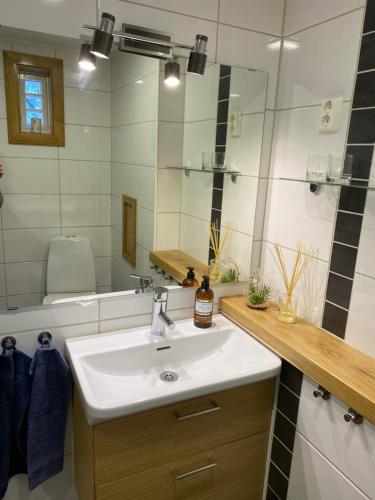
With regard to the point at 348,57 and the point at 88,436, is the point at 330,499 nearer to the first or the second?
the point at 88,436

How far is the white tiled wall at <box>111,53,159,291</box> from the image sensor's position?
1323 mm

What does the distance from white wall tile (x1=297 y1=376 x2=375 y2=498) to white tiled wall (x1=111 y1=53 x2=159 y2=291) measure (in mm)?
776

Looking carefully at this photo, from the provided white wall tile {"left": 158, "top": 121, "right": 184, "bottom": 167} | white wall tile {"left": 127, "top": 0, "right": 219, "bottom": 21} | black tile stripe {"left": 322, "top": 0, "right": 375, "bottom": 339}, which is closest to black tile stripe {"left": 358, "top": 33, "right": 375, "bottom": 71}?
black tile stripe {"left": 322, "top": 0, "right": 375, "bottom": 339}

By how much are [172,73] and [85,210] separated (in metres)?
0.61

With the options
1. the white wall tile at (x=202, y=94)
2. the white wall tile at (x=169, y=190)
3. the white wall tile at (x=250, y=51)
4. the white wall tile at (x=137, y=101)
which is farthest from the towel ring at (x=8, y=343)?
the white wall tile at (x=250, y=51)

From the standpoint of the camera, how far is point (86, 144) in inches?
51.8

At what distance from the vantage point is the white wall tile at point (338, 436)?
1067 mm

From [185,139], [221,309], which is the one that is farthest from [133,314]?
[185,139]

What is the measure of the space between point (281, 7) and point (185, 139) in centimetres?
66

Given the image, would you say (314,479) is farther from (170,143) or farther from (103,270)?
(170,143)

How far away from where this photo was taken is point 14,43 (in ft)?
3.80

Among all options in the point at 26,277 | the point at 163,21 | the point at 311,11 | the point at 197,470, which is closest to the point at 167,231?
the point at 26,277

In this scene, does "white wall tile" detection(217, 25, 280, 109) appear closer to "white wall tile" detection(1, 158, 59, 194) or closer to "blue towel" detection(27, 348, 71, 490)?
A: "white wall tile" detection(1, 158, 59, 194)

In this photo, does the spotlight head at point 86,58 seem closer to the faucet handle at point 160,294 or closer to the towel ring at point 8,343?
the faucet handle at point 160,294
